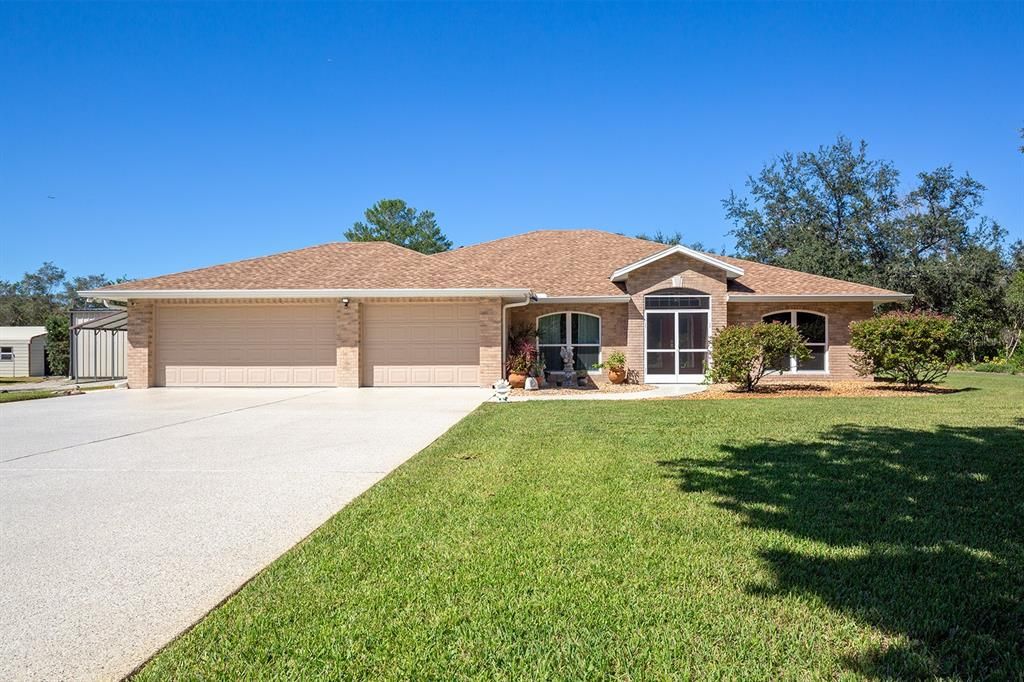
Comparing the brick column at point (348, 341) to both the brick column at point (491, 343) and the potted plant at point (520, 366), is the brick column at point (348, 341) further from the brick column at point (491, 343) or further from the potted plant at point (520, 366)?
the potted plant at point (520, 366)

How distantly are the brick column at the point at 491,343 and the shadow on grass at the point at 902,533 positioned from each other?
374 inches

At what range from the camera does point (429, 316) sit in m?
16.4

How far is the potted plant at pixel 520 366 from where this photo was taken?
1593 cm

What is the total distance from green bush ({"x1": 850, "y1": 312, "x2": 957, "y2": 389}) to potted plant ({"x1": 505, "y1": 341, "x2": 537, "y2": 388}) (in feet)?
28.6

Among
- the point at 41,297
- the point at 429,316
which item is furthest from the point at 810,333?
the point at 41,297

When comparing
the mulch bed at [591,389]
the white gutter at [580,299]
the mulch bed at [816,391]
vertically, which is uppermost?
the white gutter at [580,299]

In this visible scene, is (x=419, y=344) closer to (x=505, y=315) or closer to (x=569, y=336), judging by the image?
(x=505, y=315)

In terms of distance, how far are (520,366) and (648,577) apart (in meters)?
12.7

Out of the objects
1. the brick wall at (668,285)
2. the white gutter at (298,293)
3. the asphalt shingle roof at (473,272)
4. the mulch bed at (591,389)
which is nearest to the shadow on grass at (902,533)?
the mulch bed at (591,389)

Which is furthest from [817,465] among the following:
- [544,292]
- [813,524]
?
[544,292]

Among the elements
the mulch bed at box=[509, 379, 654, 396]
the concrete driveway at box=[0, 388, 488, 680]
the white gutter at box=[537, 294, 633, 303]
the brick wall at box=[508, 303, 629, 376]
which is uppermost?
the white gutter at box=[537, 294, 633, 303]

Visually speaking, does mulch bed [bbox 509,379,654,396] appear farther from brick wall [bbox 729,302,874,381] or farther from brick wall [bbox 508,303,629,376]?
brick wall [bbox 729,302,874,381]

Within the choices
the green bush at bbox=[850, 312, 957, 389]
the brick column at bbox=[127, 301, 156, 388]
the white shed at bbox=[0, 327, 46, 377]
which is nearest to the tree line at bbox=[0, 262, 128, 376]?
the white shed at bbox=[0, 327, 46, 377]

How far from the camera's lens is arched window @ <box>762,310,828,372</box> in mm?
18516
